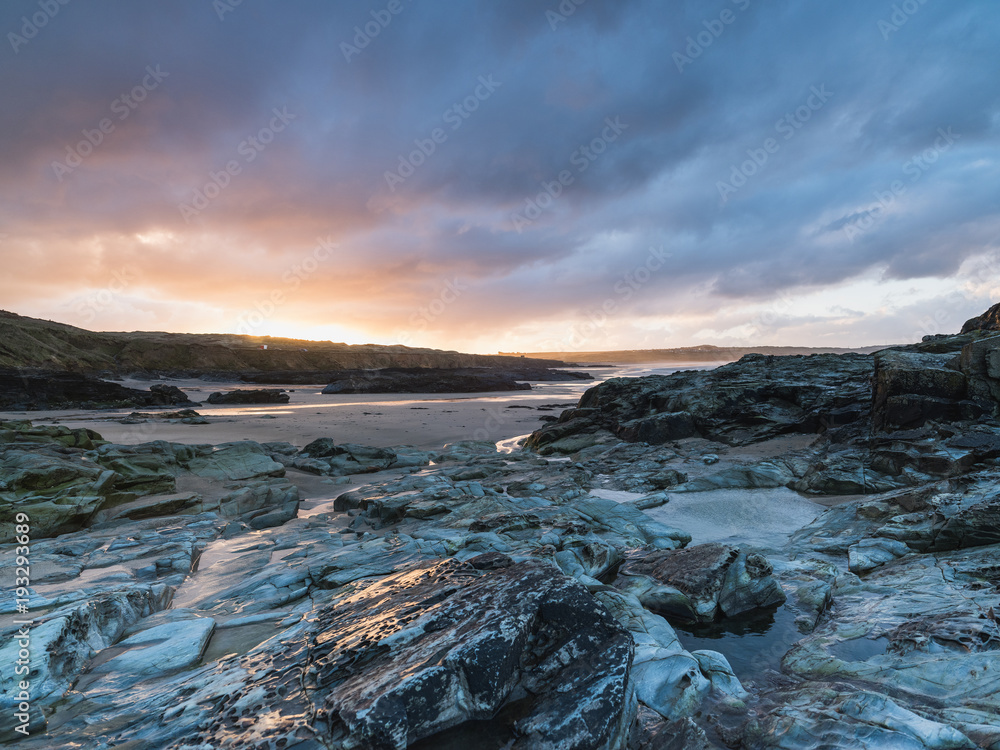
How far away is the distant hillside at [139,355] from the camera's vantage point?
4484cm

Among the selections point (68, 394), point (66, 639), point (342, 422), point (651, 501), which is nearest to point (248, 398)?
point (68, 394)

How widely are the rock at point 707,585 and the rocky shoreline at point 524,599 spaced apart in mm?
27

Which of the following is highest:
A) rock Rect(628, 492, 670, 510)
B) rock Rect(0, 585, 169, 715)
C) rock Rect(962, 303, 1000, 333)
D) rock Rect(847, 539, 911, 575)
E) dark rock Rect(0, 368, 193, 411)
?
rock Rect(962, 303, 1000, 333)

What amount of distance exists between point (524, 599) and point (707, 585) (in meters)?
2.73

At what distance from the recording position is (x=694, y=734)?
2951mm

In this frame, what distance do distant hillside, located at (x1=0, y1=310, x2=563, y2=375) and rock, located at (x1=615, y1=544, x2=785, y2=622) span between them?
5735cm

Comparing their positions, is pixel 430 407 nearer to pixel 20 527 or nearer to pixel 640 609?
pixel 20 527

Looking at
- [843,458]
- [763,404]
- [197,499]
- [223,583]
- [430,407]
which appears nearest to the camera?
[223,583]

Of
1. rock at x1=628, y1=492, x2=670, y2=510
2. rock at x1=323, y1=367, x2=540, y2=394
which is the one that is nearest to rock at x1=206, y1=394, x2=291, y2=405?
rock at x1=323, y1=367, x2=540, y2=394

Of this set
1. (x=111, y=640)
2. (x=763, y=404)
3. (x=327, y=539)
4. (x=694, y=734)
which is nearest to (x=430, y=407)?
(x=763, y=404)

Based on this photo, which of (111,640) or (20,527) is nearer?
(111,640)

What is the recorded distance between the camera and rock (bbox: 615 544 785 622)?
4875 mm

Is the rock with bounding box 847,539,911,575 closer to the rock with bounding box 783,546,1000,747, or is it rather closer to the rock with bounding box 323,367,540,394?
the rock with bounding box 783,546,1000,747

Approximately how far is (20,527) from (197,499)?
2.57m
